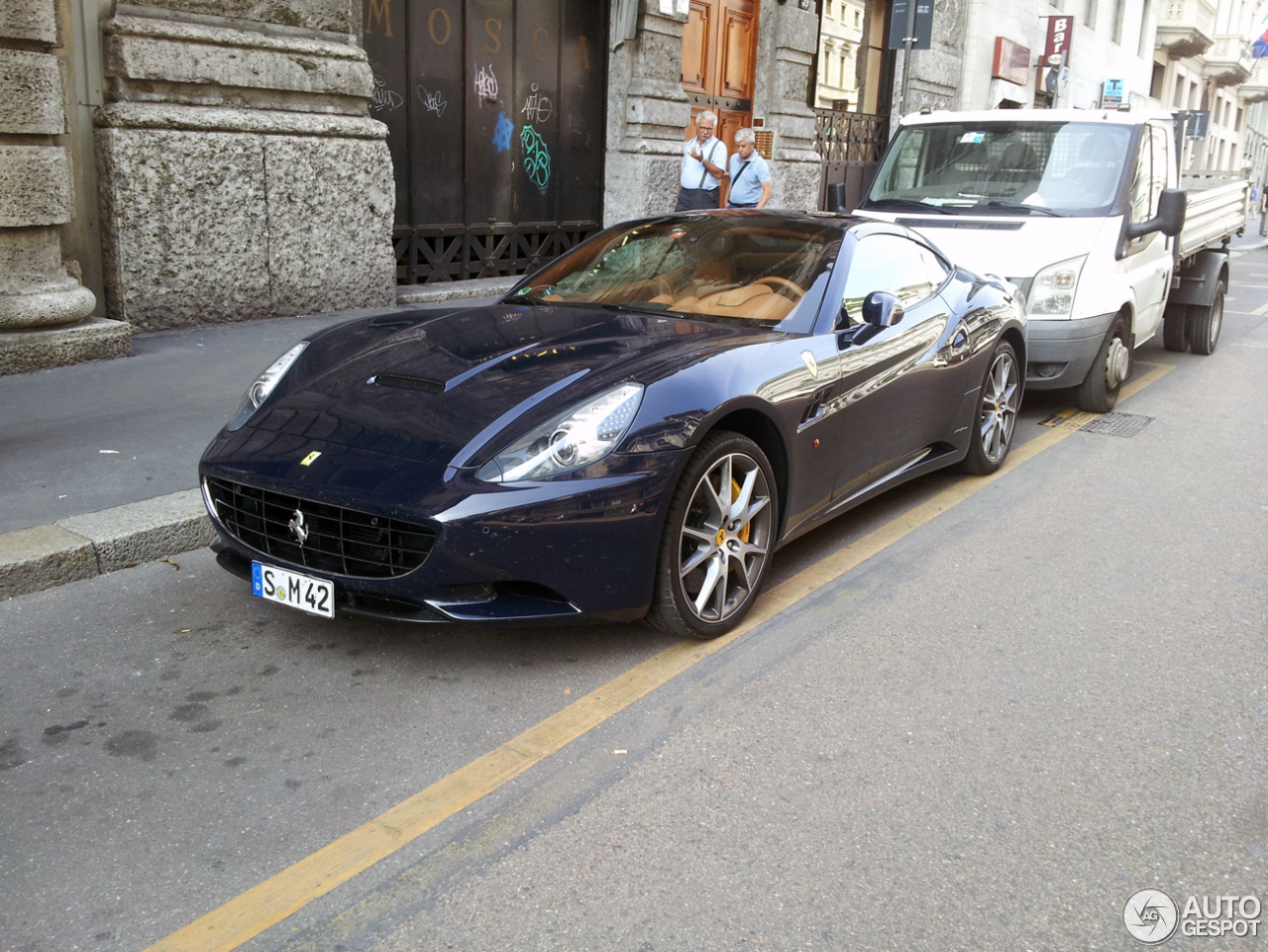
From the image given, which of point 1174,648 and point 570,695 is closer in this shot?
point 570,695

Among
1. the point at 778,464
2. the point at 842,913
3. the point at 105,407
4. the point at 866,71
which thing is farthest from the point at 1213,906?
the point at 866,71

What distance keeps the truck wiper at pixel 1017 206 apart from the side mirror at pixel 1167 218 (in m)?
0.50

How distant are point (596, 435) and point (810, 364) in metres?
1.12

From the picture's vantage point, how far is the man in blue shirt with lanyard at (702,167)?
10953 millimetres

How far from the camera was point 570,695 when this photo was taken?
3.56 metres

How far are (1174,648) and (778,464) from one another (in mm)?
1506

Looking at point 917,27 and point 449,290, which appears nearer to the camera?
point 449,290


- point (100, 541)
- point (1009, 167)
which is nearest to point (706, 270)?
point (100, 541)

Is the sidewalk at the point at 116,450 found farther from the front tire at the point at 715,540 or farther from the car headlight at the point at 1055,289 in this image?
the car headlight at the point at 1055,289

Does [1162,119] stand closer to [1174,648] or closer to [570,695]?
[1174,648]

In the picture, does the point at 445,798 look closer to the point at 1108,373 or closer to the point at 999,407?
the point at 999,407

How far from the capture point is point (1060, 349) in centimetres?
735

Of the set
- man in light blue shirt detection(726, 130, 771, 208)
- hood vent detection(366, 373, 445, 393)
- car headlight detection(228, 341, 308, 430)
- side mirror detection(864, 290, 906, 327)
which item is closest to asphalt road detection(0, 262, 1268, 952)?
car headlight detection(228, 341, 308, 430)

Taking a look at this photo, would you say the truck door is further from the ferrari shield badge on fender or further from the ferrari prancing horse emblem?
the ferrari prancing horse emblem
